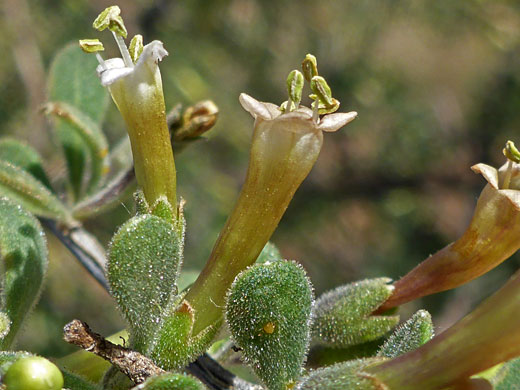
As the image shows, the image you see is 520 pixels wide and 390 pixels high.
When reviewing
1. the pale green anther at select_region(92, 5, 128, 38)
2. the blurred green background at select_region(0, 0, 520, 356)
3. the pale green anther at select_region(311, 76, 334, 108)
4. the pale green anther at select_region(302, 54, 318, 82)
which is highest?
the pale green anther at select_region(92, 5, 128, 38)

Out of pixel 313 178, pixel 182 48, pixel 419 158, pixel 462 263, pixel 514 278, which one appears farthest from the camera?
pixel 313 178

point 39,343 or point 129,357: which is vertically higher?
point 129,357

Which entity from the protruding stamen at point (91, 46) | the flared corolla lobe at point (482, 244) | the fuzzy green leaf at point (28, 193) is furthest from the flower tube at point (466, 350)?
the fuzzy green leaf at point (28, 193)

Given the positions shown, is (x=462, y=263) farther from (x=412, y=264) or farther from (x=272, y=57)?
(x=272, y=57)

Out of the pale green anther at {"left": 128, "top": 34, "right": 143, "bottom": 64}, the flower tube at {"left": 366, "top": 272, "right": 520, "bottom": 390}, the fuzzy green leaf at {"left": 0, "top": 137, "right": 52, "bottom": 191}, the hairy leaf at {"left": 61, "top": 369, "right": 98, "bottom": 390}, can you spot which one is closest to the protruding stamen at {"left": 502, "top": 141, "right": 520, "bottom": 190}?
the flower tube at {"left": 366, "top": 272, "right": 520, "bottom": 390}

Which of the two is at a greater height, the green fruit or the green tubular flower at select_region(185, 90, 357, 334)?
the green tubular flower at select_region(185, 90, 357, 334)

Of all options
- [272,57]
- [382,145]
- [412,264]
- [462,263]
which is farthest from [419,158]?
[462,263]

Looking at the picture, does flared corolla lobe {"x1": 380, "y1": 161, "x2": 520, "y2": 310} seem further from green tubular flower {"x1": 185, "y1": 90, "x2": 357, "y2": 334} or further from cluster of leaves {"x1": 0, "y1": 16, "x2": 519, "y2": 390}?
green tubular flower {"x1": 185, "y1": 90, "x2": 357, "y2": 334}
